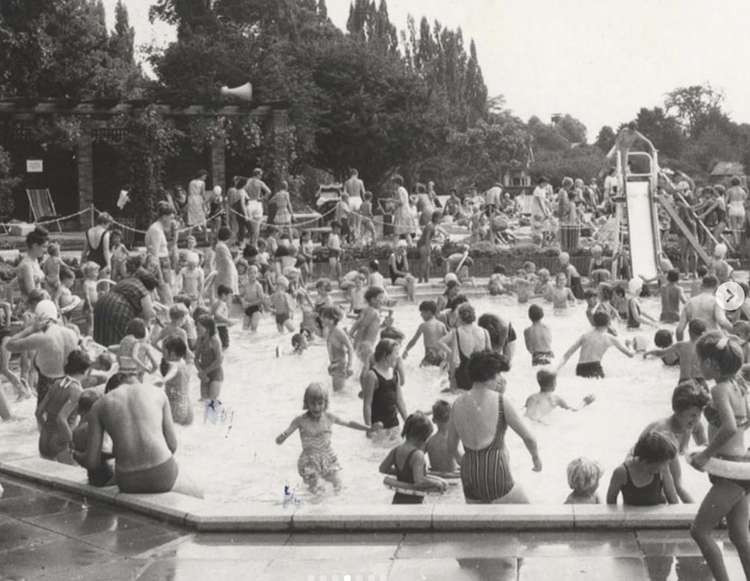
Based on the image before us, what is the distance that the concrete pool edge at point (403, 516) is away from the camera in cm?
746

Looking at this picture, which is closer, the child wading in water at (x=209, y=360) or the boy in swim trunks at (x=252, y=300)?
the child wading in water at (x=209, y=360)

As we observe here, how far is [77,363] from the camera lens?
10.3 m

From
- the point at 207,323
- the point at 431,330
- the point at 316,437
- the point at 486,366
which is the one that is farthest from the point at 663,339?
the point at 486,366

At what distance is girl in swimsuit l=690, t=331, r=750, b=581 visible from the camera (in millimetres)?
6234

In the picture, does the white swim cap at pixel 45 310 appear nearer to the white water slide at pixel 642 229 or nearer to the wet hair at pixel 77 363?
the wet hair at pixel 77 363

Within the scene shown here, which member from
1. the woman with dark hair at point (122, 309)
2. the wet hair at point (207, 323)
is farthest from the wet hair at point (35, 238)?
the wet hair at point (207, 323)

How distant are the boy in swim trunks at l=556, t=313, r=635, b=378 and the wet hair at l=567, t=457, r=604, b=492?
203 inches

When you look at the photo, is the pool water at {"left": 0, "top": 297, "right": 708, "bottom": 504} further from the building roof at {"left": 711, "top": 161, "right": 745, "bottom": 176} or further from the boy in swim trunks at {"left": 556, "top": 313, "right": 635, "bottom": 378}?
the building roof at {"left": 711, "top": 161, "right": 745, "bottom": 176}

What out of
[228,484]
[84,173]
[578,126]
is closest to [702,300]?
[228,484]

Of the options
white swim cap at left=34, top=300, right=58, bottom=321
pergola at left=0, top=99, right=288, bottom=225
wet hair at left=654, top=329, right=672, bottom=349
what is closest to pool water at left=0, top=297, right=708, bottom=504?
wet hair at left=654, top=329, right=672, bottom=349

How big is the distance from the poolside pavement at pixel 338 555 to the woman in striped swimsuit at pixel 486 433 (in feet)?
1.59

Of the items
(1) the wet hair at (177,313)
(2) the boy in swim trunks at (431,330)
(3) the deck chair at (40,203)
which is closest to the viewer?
(1) the wet hair at (177,313)

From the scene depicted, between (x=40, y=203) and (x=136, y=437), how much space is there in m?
27.1

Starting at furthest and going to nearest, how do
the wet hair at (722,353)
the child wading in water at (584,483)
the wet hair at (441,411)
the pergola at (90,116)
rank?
the pergola at (90,116) < the wet hair at (441,411) < the child wading in water at (584,483) < the wet hair at (722,353)
